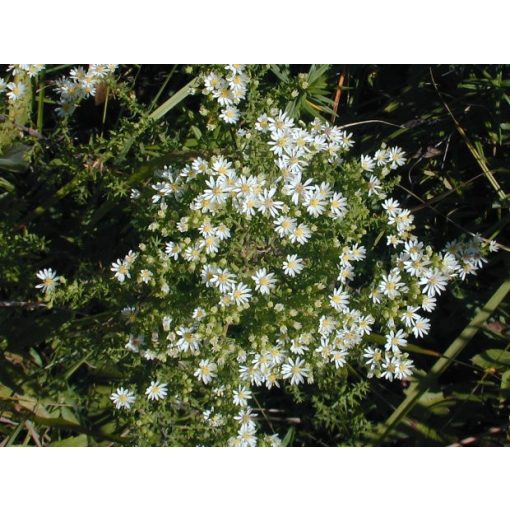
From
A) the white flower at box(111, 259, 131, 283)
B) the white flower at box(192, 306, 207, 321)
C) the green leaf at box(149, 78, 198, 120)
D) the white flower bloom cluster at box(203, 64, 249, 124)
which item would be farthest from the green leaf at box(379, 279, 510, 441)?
the green leaf at box(149, 78, 198, 120)

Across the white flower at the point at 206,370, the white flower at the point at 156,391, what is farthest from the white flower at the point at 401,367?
the white flower at the point at 156,391

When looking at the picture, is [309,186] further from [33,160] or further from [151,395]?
[33,160]

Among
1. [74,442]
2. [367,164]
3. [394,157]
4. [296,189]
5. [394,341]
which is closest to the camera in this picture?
[296,189]

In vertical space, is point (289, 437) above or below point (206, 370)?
below

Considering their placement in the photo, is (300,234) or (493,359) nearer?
(300,234)

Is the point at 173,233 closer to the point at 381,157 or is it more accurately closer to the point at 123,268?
the point at 123,268

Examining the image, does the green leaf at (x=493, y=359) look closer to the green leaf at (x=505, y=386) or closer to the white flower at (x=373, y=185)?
the green leaf at (x=505, y=386)

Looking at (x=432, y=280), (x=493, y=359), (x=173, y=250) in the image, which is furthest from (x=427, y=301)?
(x=173, y=250)
